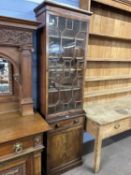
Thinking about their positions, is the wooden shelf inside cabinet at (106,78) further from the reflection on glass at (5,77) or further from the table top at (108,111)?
the reflection on glass at (5,77)

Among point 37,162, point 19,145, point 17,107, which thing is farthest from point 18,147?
point 17,107

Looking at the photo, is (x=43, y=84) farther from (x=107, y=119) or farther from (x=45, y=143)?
(x=107, y=119)

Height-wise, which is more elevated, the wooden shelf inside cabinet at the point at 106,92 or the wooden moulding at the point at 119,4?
the wooden moulding at the point at 119,4

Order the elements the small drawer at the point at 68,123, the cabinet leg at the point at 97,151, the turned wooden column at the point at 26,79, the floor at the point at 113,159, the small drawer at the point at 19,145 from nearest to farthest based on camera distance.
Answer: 1. the small drawer at the point at 19,145
2. the turned wooden column at the point at 26,79
3. the small drawer at the point at 68,123
4. the cabinet leg at the point at 97,151
5. the floor at the point at 113,159

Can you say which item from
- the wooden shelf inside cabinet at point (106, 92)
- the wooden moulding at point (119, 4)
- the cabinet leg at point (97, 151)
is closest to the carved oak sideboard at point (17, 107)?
the cabinet leg at point (97, 151)

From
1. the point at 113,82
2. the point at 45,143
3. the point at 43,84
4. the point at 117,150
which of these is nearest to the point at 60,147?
the point at 45,143

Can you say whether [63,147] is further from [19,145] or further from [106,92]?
[106,92]

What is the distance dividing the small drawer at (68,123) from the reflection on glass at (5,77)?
61 cm

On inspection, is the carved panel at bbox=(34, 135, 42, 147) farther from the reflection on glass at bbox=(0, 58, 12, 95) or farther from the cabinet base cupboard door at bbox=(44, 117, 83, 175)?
the reflection on glass at bbox=(0, 58, 12, 95)

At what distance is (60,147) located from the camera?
6.17 feet

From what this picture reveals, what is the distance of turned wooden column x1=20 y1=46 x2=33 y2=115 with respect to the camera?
1592mm

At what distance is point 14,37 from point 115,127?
5.04 ft

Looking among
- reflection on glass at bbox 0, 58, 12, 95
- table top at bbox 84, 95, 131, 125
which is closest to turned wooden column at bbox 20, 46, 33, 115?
reflection on glass at bbox 0, 58, 12, 95

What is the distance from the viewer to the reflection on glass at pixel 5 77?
163 cm
